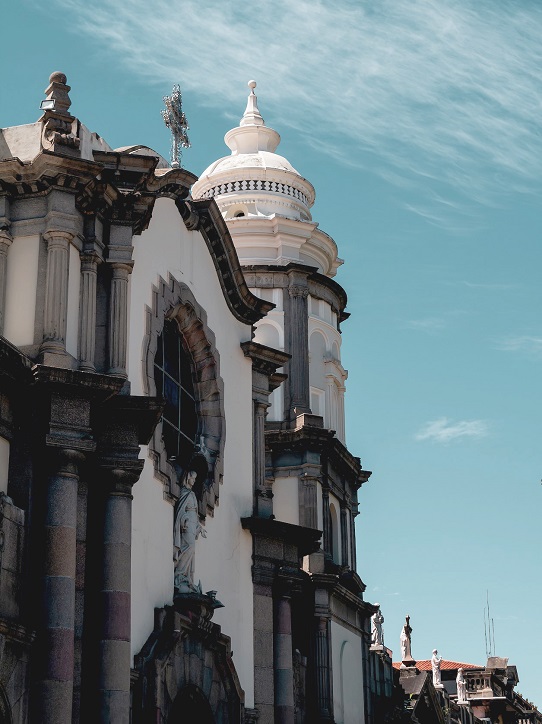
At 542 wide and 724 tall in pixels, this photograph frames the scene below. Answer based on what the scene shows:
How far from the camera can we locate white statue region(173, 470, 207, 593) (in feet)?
79.0

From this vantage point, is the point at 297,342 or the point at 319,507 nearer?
the point at 319,507

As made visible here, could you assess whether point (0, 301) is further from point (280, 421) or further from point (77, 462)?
point (280, 421)

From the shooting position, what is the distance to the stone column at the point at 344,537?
3862 cm

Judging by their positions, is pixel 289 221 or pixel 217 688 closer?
pixel 217 688

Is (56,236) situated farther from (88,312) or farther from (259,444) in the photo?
(259,444)

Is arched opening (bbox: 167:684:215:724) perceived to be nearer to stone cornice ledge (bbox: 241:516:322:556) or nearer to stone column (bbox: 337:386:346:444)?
stone cornice ledge (bbox: 241:516:322:556)

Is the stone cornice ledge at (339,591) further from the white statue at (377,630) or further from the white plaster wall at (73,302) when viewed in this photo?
the white plaster wall at (73,302)

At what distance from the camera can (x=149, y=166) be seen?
23.3 metres

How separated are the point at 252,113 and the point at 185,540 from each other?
75.1ft

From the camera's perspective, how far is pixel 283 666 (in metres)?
27.8

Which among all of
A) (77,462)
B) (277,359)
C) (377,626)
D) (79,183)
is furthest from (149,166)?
(377,626)

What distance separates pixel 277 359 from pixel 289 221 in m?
10.2

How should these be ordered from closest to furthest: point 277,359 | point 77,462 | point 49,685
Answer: point 49,685
point 77,462
point 277,359

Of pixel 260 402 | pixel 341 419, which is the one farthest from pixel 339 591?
pixel 260 402
